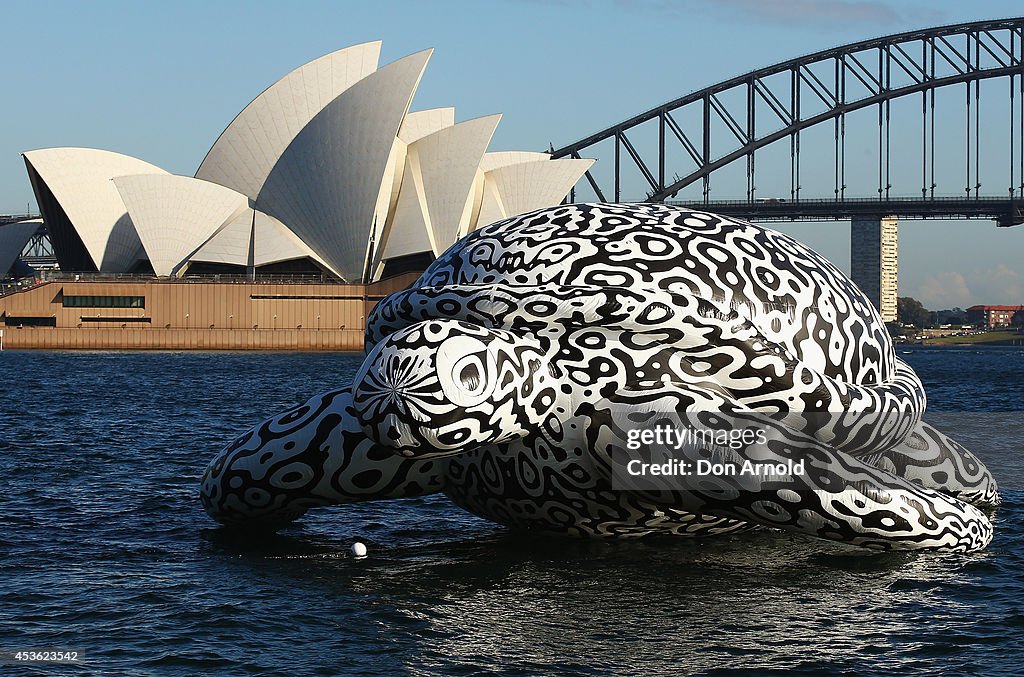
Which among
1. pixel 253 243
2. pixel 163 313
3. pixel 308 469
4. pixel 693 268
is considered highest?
pixel 253 243

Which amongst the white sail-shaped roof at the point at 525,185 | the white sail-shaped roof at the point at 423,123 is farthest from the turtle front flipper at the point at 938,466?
the white sail-shaped roof at the point at 525,185

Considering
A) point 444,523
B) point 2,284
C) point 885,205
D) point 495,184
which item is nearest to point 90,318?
point 2,284

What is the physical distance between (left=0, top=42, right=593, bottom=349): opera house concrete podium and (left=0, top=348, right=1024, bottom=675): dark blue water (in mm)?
63425

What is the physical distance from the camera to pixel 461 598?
795 cm

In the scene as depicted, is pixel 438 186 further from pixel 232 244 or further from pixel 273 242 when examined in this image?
pixel 232 244

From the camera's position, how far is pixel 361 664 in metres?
6.58

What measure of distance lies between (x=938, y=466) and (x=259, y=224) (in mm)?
70528

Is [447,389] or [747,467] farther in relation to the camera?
[747,467]

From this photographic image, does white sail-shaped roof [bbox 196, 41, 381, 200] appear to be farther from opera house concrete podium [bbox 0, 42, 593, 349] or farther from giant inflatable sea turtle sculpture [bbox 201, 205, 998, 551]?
giant inflatable sea turtle sculpture [bbox 201, 205, 998, 551]

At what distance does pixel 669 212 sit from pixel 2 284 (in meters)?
84.6

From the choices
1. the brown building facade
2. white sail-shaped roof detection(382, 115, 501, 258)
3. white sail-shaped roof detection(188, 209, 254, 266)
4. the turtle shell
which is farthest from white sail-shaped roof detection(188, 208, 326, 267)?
the turtle shell

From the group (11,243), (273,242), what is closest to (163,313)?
(273,242)

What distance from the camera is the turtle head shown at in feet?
24.5

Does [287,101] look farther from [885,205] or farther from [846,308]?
[846,308]
